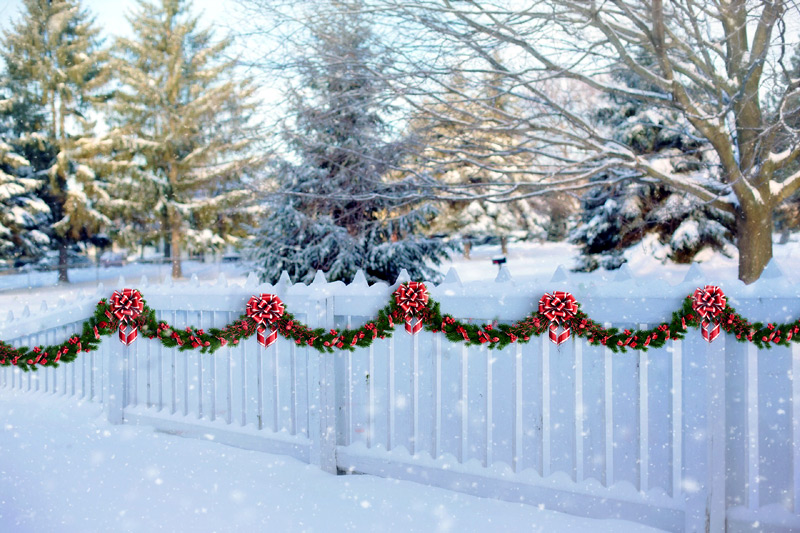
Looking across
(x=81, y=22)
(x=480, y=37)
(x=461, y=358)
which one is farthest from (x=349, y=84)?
(x=81, y=22)

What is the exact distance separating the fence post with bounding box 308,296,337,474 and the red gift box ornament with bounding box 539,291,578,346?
1.55 meters

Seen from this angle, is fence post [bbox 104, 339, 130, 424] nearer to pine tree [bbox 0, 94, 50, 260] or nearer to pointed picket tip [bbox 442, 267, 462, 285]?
pointed picket tip [bbox 442, 267, 462, 285]

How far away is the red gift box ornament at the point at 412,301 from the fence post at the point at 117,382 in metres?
2.92

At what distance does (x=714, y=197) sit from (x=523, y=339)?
7.47m

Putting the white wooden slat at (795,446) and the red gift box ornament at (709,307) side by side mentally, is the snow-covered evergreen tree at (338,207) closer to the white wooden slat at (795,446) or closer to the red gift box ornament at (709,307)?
the red gift box ornament at (709,307)

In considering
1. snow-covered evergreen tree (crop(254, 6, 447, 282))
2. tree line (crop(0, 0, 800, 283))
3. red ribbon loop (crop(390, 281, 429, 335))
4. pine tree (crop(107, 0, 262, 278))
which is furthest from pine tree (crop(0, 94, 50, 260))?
red ribbon loop (crop(390, 281, 429, 335))

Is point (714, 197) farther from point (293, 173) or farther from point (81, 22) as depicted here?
point (81, 22)

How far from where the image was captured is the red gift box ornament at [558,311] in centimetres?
326

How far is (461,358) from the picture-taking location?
11.8ft

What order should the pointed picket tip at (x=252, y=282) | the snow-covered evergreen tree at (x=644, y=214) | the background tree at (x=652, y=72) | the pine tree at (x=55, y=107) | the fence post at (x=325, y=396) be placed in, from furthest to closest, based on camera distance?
the pine tree at (x=55, y=107)
the snow-covered evergreen tree at (x=644, y=214)
the background tree at (x=652, y=72)
the pointed picket tip at (x=252, y=282)
the fence post at (x=325, y=396)

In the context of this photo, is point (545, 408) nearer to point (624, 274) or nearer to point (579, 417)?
point (579, 417)

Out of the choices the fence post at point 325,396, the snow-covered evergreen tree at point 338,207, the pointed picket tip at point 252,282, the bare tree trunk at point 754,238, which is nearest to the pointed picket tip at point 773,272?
the fence post at point 325,396

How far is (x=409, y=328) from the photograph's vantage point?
3705 millimetres

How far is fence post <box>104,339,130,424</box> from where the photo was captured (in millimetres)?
5035
